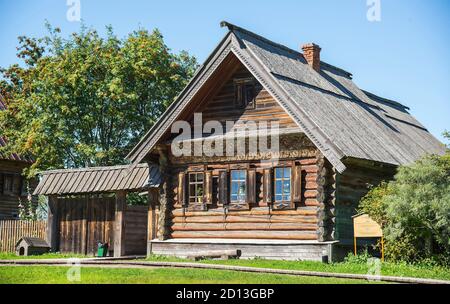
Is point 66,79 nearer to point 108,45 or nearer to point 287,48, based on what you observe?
point 108,45

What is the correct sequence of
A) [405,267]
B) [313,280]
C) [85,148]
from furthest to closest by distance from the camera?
1. [85,148]
2. [405,267]
3. [313,280]

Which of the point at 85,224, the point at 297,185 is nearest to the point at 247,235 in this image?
the point at 297,185

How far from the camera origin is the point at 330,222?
24.3m

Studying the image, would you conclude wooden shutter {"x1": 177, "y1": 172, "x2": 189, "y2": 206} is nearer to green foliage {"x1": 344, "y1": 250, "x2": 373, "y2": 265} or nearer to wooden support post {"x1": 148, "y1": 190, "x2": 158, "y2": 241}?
wooden support post {"x1": 148, "y1": 190, "x2": 158, "y2": 241}

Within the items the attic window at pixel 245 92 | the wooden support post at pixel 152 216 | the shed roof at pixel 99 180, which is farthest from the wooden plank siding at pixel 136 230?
the attic window at pixel 245 92

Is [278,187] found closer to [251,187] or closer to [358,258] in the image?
[251,187]

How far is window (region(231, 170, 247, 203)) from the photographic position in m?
26.5

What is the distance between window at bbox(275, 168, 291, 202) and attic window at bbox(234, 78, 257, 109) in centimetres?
275

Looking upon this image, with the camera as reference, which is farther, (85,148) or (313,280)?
(85,148)

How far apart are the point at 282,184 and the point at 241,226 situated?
83.3 inches

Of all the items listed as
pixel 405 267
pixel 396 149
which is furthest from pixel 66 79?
pixel 405 267

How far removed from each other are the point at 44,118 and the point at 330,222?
713 inches

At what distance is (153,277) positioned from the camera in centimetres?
1812

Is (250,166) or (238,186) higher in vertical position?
(250,166)
